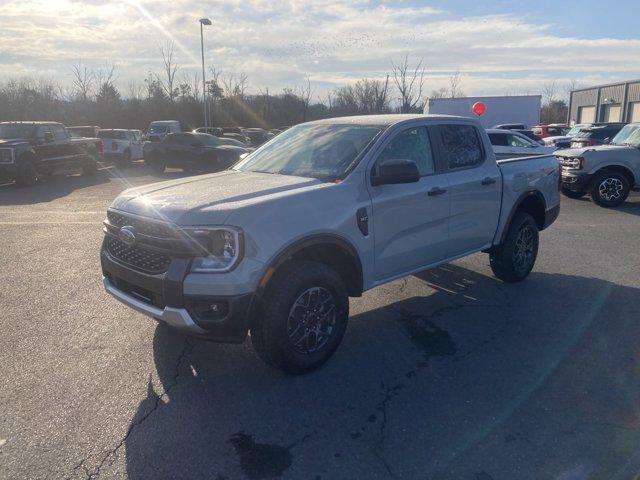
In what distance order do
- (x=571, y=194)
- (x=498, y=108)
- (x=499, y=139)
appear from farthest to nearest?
(x=498, y=108) < (x=499, y=139) < (x=571, y=194)

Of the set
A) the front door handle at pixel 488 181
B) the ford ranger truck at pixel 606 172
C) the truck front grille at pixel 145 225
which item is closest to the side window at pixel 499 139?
the ford ranger truck at pixel 606 172

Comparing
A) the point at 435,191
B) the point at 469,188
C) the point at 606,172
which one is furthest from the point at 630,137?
the point at 435,191

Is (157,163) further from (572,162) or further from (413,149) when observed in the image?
(413,149)

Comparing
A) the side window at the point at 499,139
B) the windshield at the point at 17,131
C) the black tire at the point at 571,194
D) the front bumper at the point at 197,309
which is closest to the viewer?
the front bumper at the point at 197,309

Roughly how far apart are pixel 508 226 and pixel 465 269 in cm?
106

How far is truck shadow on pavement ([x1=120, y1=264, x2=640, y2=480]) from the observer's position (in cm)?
295

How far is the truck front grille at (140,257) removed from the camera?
11.8 ft

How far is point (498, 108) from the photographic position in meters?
29.5

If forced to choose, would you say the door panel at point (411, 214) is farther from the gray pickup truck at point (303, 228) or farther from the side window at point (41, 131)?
the side window at point (41, 131)

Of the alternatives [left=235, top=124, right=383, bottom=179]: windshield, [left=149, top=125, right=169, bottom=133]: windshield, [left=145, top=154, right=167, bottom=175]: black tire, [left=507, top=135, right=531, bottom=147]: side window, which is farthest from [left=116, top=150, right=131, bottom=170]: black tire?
[left=235, top=124, right=383, bottom=179]: windshield

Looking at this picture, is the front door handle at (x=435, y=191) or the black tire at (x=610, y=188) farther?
the black tire at (x=610, y=188)

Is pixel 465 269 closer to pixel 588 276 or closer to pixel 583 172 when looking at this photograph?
pixel 588 276

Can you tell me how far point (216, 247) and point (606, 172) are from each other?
1125cm

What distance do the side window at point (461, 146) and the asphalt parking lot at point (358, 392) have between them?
1504 mm
